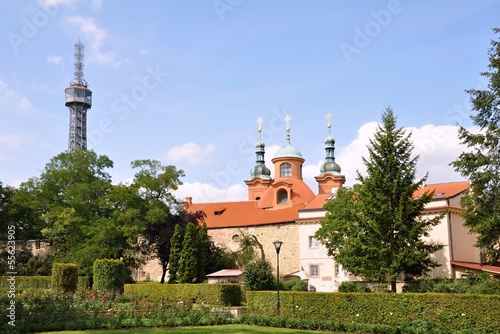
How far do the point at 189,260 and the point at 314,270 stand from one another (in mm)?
9211

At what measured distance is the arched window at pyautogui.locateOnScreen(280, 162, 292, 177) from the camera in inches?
2241

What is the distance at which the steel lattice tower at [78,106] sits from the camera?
328 feet

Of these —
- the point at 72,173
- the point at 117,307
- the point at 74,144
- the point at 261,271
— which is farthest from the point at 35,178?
the point at 74,144

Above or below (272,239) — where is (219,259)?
below

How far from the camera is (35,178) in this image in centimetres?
4462

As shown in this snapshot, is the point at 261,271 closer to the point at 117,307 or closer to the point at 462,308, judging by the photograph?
the point at 117,307

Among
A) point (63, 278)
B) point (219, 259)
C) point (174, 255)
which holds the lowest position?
point (63, 278)

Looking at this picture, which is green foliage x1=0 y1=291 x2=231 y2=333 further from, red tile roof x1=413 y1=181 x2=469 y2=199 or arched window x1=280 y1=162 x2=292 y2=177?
arched window x1=280 y1=162 x2=292 y2=177

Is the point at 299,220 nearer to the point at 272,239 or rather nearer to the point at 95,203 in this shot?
the point at 272,239

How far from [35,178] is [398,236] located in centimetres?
2946

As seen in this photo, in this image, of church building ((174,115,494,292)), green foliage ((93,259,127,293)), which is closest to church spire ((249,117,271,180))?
church building ((174,115,494,292))

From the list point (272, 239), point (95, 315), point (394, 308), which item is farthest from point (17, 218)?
point (394, 308)

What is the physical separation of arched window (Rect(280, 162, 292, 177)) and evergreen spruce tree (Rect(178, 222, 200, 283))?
64.4ft

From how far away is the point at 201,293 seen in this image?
2961cm
